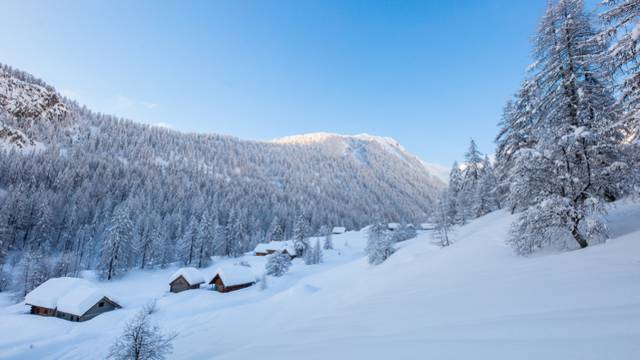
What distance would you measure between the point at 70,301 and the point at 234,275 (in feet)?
62.1

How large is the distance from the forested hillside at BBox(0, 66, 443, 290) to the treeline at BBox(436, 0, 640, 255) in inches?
2356

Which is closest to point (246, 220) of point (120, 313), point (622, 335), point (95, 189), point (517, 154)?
point (95, 189)

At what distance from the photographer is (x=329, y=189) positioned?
182625mm

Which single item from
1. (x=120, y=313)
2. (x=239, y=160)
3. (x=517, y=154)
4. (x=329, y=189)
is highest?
(x=239, y=160)

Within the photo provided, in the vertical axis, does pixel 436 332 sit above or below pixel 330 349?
above

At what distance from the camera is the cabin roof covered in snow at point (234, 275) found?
40.4 meters

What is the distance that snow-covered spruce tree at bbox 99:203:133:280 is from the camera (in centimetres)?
4759

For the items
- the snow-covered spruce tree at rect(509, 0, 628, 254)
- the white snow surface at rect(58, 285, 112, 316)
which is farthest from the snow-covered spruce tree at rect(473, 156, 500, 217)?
the white snow surface at rect(58, 285, 112, 316)

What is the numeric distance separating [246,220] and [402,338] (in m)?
94.4

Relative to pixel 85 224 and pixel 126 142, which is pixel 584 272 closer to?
pixel 85 224

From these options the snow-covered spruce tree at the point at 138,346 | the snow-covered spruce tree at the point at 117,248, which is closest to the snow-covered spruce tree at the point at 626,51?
the snow-covered spruce tree at the point at 138,346

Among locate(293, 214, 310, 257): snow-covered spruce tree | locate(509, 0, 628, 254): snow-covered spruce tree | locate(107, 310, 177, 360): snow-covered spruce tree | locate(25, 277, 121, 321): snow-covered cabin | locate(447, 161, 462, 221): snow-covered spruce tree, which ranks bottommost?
locate(25, 277, 121, 321): snow-covered cabin

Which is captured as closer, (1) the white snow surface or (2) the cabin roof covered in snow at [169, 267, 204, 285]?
(1) the white snow surface

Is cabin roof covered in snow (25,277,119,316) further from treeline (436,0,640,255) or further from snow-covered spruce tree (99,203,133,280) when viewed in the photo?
treeline (436,0,640,255)
